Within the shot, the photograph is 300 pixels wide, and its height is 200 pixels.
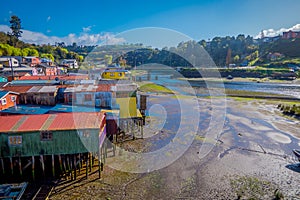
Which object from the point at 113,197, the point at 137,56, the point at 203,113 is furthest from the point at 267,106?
the point at 137,56

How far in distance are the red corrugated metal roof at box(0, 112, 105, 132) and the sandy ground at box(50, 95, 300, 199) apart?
4.70m

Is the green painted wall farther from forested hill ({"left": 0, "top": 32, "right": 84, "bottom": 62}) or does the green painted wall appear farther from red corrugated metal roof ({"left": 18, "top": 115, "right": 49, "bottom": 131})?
forested hill ({"left": 0, "top": 32, "right": 84, "bottom": 62})

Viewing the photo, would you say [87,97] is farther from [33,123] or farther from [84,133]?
[84,133]

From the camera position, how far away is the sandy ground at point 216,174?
668 inches

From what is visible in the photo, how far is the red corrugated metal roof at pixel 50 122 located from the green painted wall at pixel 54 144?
429 mm

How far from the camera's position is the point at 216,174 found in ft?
65.5

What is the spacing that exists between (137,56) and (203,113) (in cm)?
13373

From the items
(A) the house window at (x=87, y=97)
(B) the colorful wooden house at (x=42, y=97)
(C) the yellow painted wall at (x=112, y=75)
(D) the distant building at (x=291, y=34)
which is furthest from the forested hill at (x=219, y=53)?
(A) the house window at (x=87, y=97)

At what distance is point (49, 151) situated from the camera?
17.4 m

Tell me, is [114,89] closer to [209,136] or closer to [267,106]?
[209,136]

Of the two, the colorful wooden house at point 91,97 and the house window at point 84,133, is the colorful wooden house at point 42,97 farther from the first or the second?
the house window at point 84,133

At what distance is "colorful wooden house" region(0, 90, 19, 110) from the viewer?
24891 mm

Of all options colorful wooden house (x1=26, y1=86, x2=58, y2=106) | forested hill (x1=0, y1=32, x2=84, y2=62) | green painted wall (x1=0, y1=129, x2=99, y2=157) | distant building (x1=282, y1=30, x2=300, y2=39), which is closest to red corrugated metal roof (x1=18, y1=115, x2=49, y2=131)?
green painted wall (x1=0, y1=129, x2=99, y2=157)

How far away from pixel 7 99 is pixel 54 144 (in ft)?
43.8
